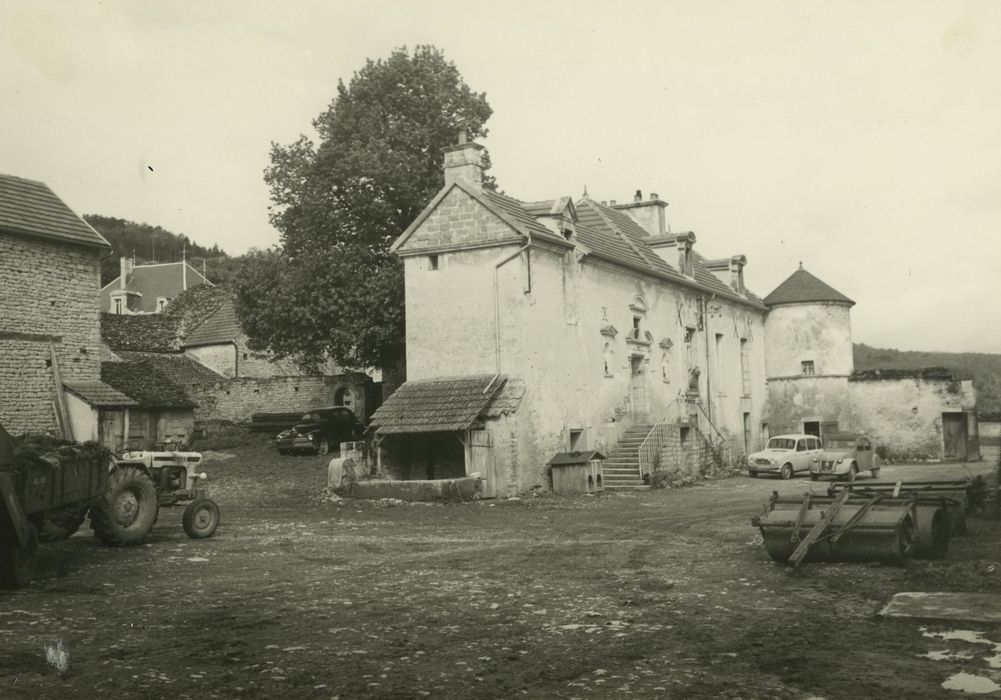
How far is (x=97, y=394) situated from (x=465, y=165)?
1246cm

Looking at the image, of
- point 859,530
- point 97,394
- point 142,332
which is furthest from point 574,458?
point 142,332

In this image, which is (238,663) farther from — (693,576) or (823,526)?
(823,526)

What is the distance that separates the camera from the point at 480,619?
29.3 feet

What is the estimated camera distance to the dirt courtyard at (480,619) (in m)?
6.68

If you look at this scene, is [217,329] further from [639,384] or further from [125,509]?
[125,509]

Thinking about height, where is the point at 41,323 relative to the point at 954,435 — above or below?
above

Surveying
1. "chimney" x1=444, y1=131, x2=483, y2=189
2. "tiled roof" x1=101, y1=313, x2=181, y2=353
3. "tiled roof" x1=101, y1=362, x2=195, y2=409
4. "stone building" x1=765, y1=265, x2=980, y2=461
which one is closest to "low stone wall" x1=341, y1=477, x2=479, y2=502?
"chimney" x1=444, y1=131, x2=483, y2=189

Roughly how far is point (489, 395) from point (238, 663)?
56.3 feet

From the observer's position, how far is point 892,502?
1184 cm

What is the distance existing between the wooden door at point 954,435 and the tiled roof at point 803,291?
6660mm

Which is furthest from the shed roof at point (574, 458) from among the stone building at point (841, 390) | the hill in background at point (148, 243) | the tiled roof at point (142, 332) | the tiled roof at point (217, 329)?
the hill in background at point (148, 243)

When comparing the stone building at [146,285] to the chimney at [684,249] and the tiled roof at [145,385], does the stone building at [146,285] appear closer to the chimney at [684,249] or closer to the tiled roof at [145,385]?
the tiled roof at [145,385]

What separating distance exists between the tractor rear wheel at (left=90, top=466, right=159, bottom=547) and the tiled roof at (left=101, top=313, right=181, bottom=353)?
30.7 meters

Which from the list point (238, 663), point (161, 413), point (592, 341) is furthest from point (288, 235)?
point (238, 663)
